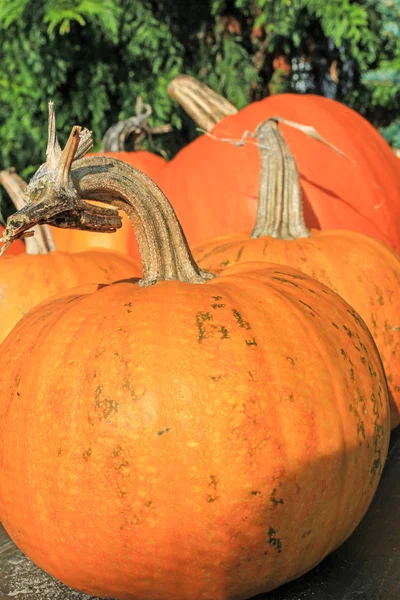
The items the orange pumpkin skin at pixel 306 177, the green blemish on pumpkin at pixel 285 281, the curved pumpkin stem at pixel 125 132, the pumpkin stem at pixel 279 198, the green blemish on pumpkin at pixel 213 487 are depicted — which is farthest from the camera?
the curved pumpkin stem at pixel 125 132

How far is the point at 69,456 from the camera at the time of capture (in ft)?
5.19

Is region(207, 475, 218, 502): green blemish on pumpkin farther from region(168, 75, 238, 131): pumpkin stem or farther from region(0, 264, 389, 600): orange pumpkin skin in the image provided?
region(168, 75, 238, 131): pumpkin stem

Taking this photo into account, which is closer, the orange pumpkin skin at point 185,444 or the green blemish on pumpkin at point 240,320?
the orange pumpkin skin at point 185,444

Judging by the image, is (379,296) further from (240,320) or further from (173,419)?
(173,419)

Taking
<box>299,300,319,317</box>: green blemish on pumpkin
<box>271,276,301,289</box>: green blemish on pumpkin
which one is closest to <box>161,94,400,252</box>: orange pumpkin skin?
<box>271,276,301,289</box>: green blemish on pumpkin

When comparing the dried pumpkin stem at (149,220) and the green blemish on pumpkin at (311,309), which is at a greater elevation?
the dried pumpkin stem at (149,220)

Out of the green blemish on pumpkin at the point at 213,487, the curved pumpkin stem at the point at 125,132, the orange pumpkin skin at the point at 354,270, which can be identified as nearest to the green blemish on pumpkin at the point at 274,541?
the green blemish on pumpkin at the point at 213,487

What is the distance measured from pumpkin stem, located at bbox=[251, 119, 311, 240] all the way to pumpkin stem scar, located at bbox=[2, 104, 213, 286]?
701mm

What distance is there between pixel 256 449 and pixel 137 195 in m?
0.63

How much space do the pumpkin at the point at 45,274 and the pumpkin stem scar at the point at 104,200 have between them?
772mm

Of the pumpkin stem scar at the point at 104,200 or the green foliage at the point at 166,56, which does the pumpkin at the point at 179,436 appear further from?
the green foliage at the point at 166,56

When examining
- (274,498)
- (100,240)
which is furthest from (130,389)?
(100,240)

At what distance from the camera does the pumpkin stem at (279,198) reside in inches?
99.5

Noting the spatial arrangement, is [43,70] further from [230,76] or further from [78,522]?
[78,522]
